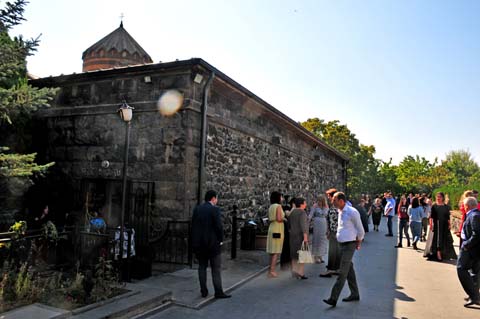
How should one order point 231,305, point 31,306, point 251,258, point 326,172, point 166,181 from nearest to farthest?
1. point 31,306
2. point 231,305
3. point 166,181
4. point 251,258
5. point 326,172

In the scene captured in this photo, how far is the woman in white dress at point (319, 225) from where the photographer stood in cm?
848

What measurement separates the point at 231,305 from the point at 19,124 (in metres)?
7.64

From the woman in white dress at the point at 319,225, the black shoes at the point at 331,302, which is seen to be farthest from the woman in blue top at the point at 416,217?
the black shoes at the point at 331,302

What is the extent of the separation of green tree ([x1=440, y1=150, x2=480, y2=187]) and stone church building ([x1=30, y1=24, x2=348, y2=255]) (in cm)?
5870

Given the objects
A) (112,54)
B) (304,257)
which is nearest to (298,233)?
(304,257)

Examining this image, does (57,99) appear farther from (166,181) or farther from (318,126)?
(318,126)

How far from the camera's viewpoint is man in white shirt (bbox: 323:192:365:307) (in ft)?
18.2

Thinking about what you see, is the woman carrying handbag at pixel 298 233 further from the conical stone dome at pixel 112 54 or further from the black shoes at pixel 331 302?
the conical stone dome at pixel 112 54

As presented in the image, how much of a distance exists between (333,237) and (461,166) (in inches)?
2632

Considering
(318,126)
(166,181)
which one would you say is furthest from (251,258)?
(318,126)

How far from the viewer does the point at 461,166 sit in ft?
208

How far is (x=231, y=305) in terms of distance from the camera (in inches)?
219

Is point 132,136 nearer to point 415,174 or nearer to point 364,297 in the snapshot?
point 364,297

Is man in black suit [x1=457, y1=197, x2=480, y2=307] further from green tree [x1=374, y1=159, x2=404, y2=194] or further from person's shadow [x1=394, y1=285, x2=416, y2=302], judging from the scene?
green tree [x1=374, y1=159, x2=404, y2=194]
